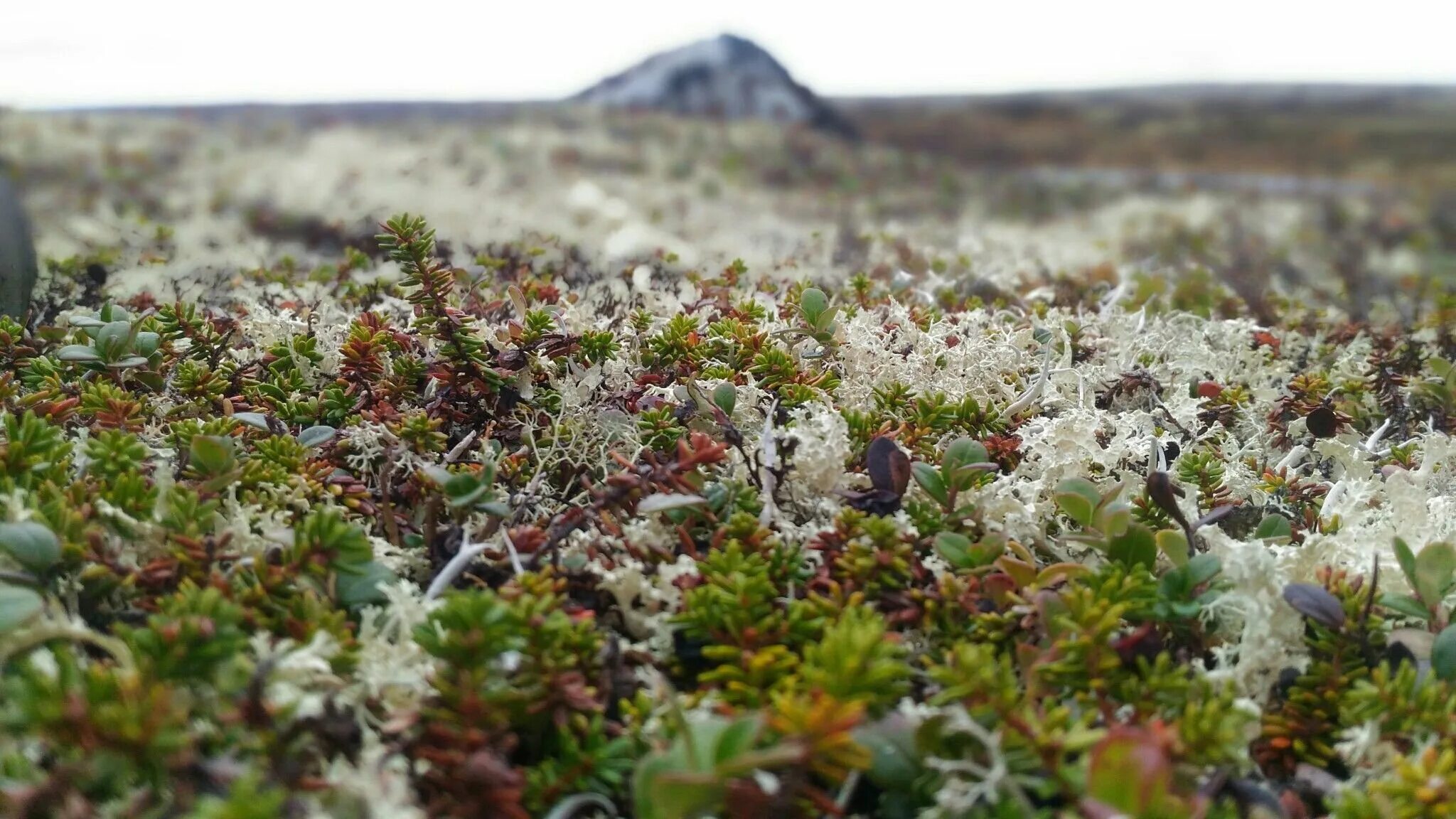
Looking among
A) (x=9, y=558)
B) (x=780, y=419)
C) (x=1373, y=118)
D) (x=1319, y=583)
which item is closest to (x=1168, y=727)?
(x=1319, y=583)

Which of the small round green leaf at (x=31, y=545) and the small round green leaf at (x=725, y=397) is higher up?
the small round green leaf at (x=725, y=397)

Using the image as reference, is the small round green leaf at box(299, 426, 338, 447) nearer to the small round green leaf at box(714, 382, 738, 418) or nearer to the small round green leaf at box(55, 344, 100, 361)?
the small round green leaf at box(55, 344, 100, 361)

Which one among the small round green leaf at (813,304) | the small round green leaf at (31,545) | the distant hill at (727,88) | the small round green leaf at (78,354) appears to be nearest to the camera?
the small round green leaf at (31,545)

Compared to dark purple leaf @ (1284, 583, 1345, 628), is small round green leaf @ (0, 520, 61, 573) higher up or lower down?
higher up

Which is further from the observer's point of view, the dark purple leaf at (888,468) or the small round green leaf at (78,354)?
the small round green leaf at (78,354)

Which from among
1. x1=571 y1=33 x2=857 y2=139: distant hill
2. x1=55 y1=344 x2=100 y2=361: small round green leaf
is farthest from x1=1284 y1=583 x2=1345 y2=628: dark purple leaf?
x1=571 y1=33 x2=857 y2=139: distant hill

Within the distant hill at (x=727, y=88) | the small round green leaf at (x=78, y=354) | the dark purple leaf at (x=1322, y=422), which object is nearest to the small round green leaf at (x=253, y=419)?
the small round green leaf at (x=78, y=354)

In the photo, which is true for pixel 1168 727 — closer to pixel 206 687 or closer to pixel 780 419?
pixel 780 419

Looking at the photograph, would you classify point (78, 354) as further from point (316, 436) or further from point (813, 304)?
point (813, 304)

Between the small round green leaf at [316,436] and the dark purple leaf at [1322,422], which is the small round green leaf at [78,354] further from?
the dark purple leaf at [1322,422]
